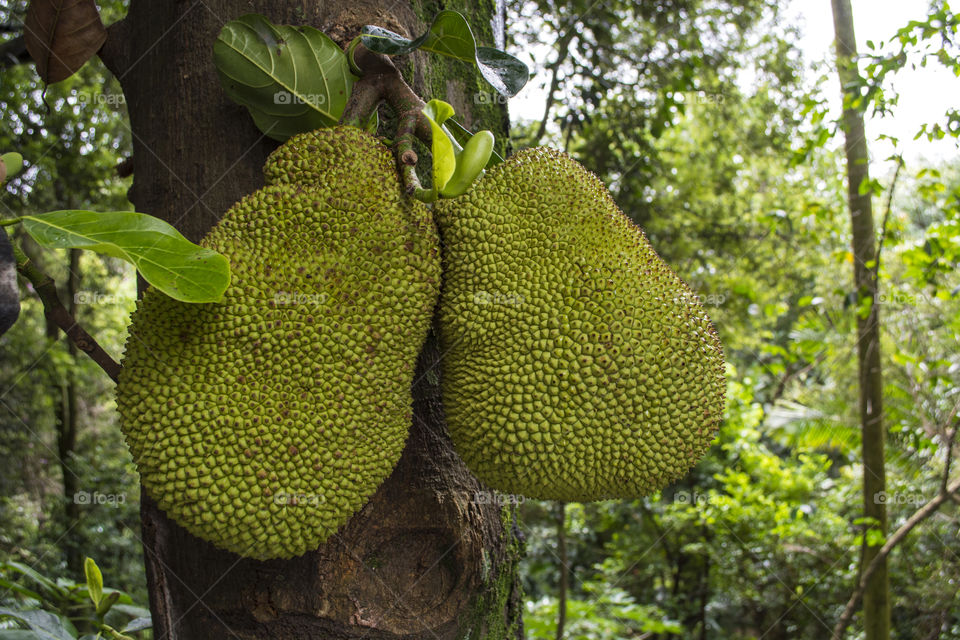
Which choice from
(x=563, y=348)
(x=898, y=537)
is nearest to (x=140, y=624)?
(x=563, y=348)

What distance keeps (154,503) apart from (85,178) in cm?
411

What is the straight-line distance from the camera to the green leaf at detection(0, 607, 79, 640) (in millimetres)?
843

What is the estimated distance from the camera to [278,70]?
0.88 m

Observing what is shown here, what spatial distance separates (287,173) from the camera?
32.2 inches

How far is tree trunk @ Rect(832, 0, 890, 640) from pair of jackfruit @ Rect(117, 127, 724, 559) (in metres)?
2.07

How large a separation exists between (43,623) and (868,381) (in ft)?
8.96

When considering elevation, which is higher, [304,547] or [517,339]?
[517,339]

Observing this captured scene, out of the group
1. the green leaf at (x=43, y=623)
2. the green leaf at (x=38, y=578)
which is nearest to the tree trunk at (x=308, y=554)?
the green leaf at (x=43, y=623)

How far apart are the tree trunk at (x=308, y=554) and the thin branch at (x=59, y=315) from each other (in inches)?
7.1

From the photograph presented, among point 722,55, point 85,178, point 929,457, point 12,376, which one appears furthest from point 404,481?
point 12,376

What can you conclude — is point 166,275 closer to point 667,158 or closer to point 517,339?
point 517,339

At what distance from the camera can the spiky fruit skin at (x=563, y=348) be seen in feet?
2.51

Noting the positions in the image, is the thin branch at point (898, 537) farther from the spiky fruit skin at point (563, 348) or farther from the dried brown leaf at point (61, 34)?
the dried brown leaf at point (61, 34)

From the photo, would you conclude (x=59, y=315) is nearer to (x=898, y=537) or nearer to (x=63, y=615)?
(x=63, y=615)
